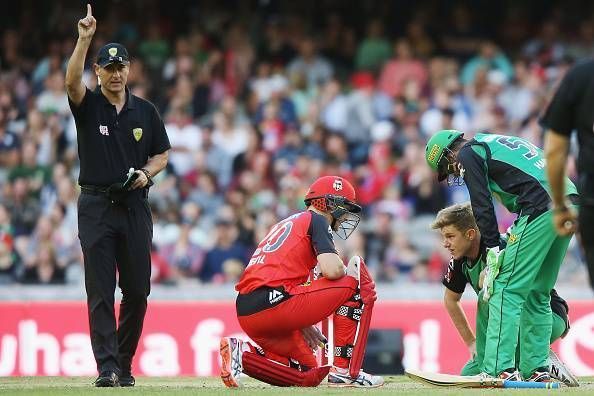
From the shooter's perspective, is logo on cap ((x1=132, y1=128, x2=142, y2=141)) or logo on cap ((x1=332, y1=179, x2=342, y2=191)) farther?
logo on cap ((x1=132, y1=128, x2=142, y2=141))

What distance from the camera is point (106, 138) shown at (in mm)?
9047

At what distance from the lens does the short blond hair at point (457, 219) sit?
30.6ft

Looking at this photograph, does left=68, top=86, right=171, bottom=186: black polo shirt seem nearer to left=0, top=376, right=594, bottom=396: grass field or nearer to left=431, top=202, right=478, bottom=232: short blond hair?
left=0, top=376, right=594, bottom=396: grass field

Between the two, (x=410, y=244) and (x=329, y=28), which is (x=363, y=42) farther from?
(x=410, y=244)

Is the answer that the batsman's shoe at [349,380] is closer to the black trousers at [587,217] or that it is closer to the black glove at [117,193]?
the black glove at [117,193]

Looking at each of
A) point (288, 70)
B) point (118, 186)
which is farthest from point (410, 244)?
point (118, 186)

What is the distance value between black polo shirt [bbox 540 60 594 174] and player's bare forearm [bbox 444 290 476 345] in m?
3.25

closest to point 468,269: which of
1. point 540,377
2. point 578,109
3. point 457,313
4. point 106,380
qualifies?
point 457,313

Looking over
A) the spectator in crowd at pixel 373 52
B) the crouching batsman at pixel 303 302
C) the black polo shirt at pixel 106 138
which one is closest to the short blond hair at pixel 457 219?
the crouching batsman at pixel 303 302

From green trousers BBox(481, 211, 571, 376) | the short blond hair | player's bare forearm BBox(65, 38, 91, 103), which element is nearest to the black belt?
player's bare forearm BBox(65, 38, 91, 103)

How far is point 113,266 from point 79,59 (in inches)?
60.7

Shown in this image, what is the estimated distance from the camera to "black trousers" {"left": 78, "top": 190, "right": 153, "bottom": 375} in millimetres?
8844

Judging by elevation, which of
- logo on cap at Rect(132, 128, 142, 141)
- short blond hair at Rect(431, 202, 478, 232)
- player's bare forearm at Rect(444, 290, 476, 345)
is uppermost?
logo on cap at Rect(132, 128, 142, 141)

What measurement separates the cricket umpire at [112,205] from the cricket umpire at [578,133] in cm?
346
